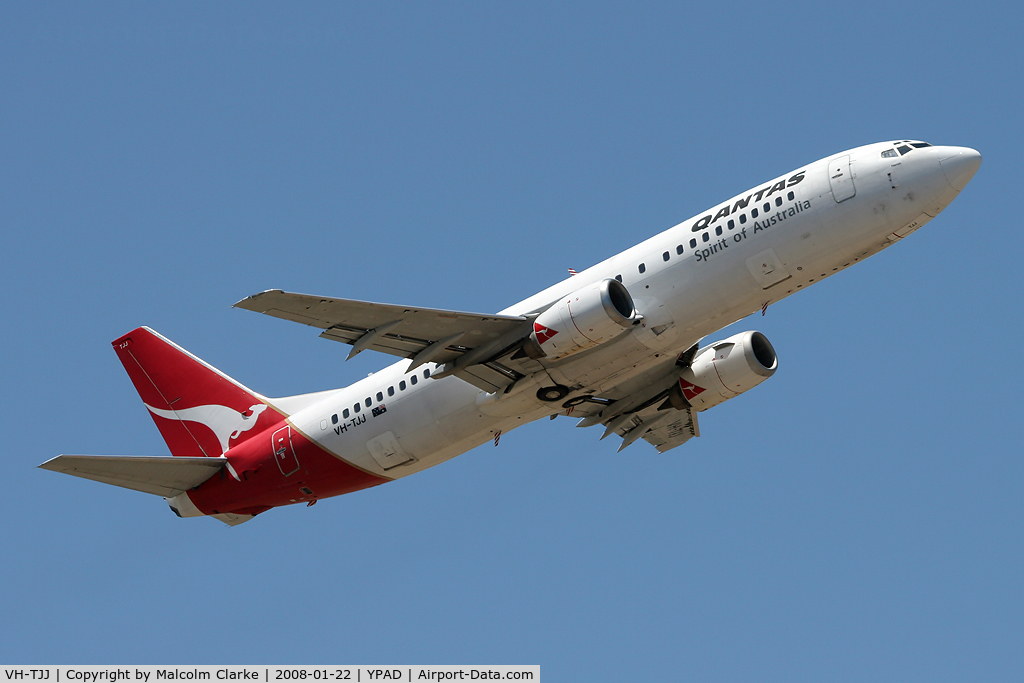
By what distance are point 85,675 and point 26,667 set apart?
1.72m

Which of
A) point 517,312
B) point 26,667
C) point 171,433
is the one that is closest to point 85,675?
point 26,667

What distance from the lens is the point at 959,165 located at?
32250 millimetres

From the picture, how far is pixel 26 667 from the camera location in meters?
33.4

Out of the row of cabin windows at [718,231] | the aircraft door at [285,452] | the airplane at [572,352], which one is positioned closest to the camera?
the airplane at [572,352]

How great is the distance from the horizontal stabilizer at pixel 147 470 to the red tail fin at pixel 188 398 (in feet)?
4.85

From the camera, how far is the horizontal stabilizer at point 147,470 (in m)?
36.6

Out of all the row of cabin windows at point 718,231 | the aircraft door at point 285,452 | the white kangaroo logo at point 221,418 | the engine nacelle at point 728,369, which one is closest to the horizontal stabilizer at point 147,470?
the white kangaroo logo at point 221,418

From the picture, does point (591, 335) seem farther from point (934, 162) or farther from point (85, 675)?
point (85, 675)

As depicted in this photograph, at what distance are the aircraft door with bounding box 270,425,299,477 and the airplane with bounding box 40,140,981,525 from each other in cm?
6

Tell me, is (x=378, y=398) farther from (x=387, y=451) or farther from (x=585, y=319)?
(x=585, y=319)

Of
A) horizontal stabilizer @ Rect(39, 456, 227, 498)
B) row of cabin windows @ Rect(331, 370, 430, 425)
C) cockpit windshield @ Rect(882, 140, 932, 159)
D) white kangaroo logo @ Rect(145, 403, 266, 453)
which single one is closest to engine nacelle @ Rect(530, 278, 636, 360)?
row of cabin windows @ Rect(331, 370, 430, 425)

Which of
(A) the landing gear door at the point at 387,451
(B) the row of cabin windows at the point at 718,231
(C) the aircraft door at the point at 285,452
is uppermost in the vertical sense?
(B) the row of cabin windows at the point at 718,231

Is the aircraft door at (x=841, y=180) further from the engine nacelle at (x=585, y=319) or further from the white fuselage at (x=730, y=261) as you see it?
the engine nacelle at (x=585, y=319)

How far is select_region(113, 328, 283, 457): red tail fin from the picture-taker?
1641 inches
